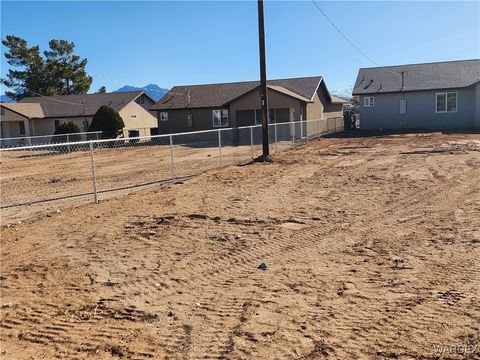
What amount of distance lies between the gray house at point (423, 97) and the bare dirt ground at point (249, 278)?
2688cm

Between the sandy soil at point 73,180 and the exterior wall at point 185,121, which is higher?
the exterior wall at point 185,121

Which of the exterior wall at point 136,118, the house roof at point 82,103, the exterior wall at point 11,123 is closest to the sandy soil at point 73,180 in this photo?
the exterior wall at point 136,118

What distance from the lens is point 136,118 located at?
157 ft

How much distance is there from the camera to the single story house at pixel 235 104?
3741 centimetres

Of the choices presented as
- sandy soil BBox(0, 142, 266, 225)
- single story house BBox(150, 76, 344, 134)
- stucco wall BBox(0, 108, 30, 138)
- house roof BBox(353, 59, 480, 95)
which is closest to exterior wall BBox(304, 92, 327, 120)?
single story house BBox(150, 76, 344, 134)

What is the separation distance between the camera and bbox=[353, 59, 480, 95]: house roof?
35812mm

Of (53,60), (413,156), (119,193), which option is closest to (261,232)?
(119,193)

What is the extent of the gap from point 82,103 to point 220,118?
16.8 metres

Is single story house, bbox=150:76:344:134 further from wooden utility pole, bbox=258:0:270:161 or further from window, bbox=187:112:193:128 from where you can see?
wooden utility pole, bbox=258:0:270:161

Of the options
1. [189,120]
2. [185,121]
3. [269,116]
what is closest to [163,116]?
[185,121]

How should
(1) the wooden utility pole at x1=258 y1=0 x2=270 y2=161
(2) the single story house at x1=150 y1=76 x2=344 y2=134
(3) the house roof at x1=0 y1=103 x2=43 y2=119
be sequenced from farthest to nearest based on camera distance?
(3) the house roof at x1=0 y1=103 x2=43 y2=119
(2) the single story house at x1=150 y1=76 x2=344 y2=134
(1) the wooden utility pole at x1=258 y1=0 x2=270 y2=161

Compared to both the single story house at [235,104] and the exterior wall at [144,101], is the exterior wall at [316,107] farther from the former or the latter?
the exterior wall at [144,101]

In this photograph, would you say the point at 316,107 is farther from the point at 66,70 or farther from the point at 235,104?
the point at 66,70

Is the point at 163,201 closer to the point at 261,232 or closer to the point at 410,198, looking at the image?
the point at 261,232
